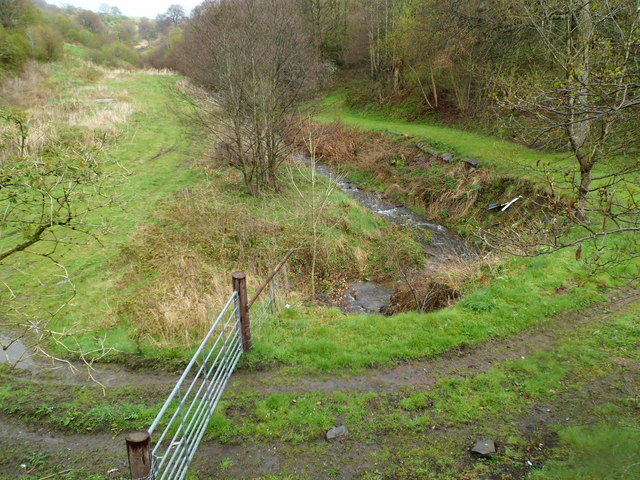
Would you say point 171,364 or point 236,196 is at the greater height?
point 236,196

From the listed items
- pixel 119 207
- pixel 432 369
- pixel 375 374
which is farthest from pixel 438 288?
pixel 119 207

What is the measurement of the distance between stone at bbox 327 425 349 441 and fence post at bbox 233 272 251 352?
7.28 ft

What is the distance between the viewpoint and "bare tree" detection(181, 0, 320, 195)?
1475cm

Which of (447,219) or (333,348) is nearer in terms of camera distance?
(333,348)

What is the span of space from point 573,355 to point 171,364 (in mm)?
7008

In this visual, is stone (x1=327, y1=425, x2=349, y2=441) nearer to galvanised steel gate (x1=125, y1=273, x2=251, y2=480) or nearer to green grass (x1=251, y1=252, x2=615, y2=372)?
green grass (x1=251, y1=252, x2=615, y2=372)

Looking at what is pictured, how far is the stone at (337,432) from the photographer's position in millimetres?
5445

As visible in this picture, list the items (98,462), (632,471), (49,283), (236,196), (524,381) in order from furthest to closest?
(236,196) → (49,283) → (524,381) → (98,462) → (632,471)

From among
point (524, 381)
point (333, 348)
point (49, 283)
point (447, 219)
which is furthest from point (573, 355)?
point (49, 283)

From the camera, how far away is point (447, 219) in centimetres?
1688

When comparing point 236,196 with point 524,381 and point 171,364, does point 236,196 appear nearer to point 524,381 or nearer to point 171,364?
point 171,364

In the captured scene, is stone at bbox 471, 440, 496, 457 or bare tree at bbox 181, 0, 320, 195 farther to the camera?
bare tree at bbox 181, 0, 320, 195

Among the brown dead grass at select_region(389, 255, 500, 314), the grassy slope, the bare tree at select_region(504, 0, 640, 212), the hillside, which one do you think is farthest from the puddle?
the bare tree at select_region(504, 0, 640, 212)

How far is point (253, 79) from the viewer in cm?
1483
